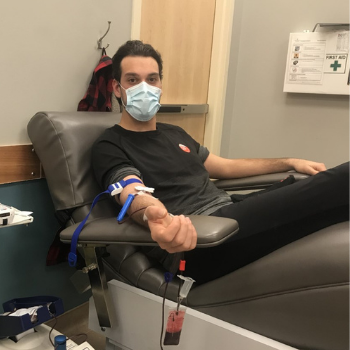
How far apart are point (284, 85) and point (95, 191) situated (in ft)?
4.69

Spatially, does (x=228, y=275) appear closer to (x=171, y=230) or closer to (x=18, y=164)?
(x=171, y=230)

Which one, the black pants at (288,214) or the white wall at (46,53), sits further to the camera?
the white wall at (46,53)

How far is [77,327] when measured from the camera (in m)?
1.63

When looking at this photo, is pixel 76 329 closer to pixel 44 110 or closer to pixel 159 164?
pixel 159 164

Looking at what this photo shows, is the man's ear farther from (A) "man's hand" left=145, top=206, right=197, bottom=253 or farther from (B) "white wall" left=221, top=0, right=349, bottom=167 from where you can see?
(B) "white wall" left=221, top=0, right=349, bottom=167

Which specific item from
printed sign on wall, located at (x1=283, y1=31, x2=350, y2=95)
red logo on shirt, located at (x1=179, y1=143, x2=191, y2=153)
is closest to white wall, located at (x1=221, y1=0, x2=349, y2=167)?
printed sign on wall, located at (x1=283, y1=31, x2=350, y2=95)

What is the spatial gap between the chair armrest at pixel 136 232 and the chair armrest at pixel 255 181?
0.69 metres

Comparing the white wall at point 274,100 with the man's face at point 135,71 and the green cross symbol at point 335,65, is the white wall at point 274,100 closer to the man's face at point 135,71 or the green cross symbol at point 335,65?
the green cross symbol at point 335,65

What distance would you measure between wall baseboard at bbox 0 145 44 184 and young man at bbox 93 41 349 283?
0.28 metres

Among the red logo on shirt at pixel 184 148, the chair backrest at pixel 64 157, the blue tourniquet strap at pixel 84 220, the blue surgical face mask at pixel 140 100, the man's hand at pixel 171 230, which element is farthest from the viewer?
the red logo on shirt at pixel 184 148

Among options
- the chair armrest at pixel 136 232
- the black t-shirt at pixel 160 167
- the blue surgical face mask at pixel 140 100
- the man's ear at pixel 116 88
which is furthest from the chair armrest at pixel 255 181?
the chair armrest at pixel 136 232

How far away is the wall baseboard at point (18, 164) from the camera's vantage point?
1.32m

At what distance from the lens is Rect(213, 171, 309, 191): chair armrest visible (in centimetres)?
154

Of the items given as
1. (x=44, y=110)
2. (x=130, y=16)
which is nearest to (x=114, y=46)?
(x=130, y=16)
